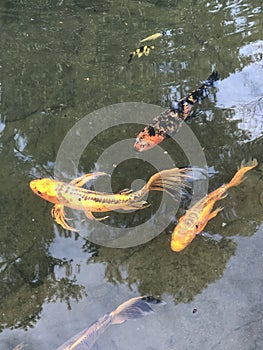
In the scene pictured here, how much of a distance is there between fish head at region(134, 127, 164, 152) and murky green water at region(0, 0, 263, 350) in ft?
0.57

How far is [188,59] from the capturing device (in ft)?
16.4

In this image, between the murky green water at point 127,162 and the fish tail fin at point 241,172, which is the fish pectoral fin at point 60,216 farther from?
the fish tail fin at point 241,172

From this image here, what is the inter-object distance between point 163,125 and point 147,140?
0.74 feet

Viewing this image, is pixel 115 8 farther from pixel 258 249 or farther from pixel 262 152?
pixel 258 249

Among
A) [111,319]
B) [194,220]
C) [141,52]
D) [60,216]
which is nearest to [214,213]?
[194,220]

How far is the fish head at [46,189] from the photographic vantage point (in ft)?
11.3

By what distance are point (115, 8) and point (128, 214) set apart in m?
3.57

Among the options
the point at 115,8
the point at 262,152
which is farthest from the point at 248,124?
the point at 115,8

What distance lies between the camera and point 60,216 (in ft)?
11.7

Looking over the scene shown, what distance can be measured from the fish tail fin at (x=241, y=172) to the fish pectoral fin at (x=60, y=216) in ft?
4.65

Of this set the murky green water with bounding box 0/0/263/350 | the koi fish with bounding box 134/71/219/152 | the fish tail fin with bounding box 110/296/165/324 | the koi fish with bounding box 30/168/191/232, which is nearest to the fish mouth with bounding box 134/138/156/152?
the koi fish with bounding box 134/71/219/152

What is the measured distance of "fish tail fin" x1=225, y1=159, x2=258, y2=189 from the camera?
3670 mm

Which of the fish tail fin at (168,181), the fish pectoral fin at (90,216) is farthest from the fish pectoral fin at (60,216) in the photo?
the fish tail fin at (168,181)

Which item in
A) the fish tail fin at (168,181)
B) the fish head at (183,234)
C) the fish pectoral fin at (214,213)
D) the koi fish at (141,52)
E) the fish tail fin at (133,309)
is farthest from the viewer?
the koi fish at (141,52)
